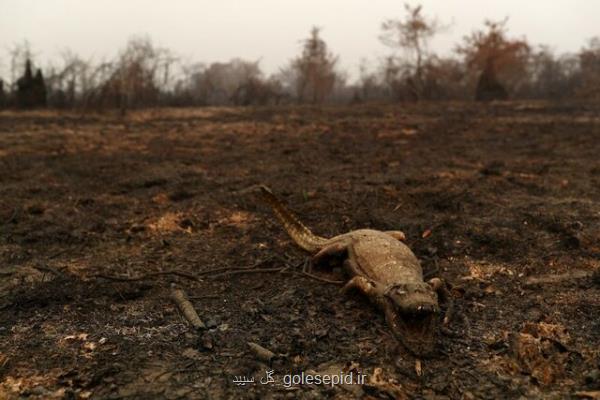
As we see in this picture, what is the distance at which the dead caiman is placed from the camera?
320 cm

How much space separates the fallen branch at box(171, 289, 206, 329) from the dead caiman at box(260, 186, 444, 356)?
1.16 meters

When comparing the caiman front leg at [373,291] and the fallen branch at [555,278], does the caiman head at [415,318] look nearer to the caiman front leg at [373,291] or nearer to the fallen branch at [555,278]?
the caiman front leg at [373,291]

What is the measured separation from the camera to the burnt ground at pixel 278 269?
2998mm

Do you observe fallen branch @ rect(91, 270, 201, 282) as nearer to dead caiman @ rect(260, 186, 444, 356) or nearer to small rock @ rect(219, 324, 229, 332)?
small rock @ rect(219, 324, 229, 332)

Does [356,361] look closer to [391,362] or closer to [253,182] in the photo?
[391,362]

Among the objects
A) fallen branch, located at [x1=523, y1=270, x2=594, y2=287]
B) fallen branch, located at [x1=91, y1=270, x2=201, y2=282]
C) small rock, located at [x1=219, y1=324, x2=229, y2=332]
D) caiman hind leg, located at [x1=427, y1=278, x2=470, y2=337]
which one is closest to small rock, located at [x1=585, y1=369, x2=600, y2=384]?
caiman hind leg, located at [x1=427, y1=278, x2=470, y2=337]

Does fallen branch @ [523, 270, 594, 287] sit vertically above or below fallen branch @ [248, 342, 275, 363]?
above

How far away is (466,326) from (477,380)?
23.7 inches

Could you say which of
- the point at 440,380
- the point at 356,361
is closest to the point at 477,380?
the point at 440,380

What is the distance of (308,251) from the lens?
15.9 feet

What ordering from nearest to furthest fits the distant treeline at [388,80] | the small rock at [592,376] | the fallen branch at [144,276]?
the small rock at [592,376]
the fallen branch at [144,276]
the distant treeline at [388,80]

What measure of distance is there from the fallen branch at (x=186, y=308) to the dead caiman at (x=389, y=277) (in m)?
1.16

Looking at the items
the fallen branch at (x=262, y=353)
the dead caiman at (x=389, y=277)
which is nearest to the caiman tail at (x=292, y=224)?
the dead caiman at (x=389, y=277)

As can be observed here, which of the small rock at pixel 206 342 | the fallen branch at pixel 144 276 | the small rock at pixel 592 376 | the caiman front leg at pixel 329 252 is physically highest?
the caiman front leg at pixel 329 252
